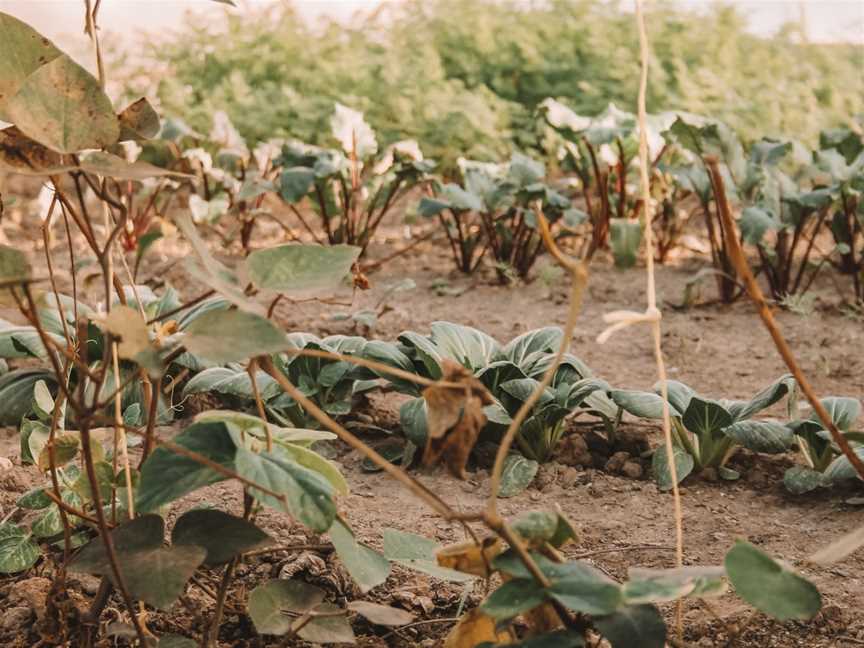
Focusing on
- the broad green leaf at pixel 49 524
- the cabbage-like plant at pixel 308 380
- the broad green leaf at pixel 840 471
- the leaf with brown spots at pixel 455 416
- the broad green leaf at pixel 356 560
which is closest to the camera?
the leaf with brown spots at pixel 455 416

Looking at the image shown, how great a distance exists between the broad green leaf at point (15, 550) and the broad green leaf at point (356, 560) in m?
0.49

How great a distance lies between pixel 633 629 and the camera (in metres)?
0.98

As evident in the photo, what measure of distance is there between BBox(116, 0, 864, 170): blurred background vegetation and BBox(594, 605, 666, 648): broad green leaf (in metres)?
3.85

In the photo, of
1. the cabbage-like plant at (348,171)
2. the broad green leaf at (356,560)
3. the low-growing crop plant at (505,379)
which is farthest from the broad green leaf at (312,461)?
the cabbage-like plant at (348,171)

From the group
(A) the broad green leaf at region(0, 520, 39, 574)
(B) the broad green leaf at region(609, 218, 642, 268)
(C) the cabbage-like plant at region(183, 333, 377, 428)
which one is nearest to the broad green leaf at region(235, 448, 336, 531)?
(A) the broad green leaf at region(0, 520, 39, 574)

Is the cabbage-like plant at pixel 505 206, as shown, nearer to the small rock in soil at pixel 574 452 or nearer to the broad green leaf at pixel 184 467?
the small rock in soil at pixel 574 452

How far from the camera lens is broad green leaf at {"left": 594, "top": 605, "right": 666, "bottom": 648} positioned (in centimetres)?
98

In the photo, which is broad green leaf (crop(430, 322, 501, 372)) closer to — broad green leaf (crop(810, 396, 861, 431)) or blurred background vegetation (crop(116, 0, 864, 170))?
broad green leaf (crop(810, 396, 861, 431))

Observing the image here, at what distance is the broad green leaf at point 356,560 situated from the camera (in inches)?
43.7

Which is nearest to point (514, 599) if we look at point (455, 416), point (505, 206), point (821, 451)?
point (455, 416)

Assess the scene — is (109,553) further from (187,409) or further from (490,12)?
(490,12)

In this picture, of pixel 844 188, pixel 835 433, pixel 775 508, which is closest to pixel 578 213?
pixel 844 188

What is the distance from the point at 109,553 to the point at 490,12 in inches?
219

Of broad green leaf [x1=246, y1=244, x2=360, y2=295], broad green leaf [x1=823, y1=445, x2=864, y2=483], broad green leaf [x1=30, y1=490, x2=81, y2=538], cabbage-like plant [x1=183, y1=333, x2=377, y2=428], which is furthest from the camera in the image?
cabbage-like plant [x1=183, y1=333, x2=377, y2=428]
